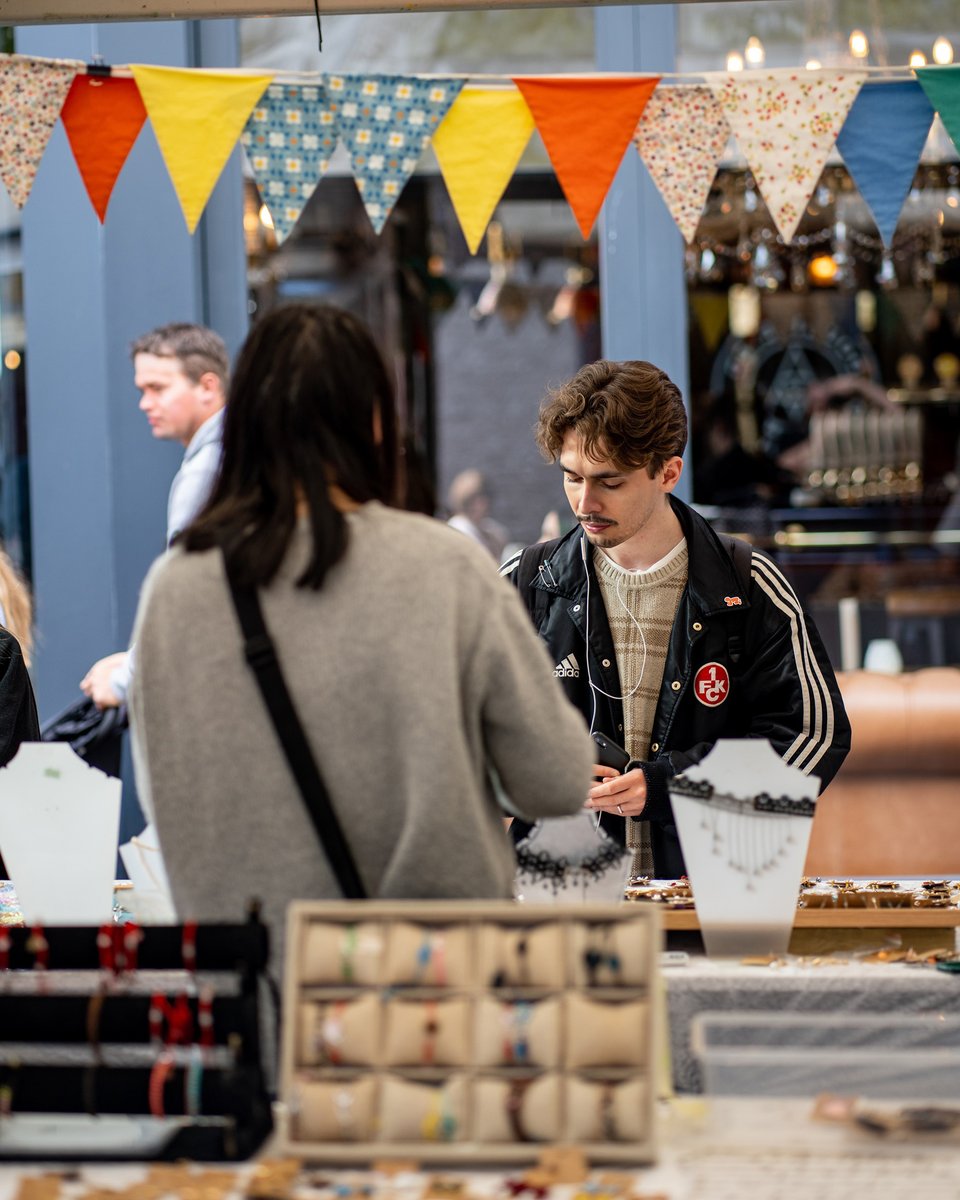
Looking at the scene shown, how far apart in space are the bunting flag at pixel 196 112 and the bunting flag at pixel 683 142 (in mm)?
857

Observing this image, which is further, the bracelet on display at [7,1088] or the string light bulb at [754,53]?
the string light bulb at [754,53]

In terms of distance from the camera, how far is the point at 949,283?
9.68 metres

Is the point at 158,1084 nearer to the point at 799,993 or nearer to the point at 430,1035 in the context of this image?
the point at 430,1035

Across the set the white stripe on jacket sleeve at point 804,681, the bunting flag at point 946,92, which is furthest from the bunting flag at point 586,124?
the white stripe on jacket sleeve at point 804,681

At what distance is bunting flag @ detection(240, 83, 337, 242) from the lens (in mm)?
3439

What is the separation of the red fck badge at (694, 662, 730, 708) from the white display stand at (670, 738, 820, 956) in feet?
1.96

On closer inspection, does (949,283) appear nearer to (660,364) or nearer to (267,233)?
(267,233)

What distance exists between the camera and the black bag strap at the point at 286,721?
1609 mm

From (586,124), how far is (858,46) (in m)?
2.44

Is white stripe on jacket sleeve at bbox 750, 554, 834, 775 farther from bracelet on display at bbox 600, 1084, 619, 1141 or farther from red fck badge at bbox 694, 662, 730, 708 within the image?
bracelet on display at bbox 600, 1084, 619, 1141

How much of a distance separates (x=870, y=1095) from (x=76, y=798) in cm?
122

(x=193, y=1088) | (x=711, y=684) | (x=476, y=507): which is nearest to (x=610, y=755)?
(x=711, y=684)

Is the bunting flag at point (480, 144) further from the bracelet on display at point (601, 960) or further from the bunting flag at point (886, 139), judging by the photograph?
the bracelet on display at point (601, 960)

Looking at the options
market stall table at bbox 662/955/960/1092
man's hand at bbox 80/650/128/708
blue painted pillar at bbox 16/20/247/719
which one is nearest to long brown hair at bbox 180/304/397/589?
market stall table at bbox 662/955/960/1092
